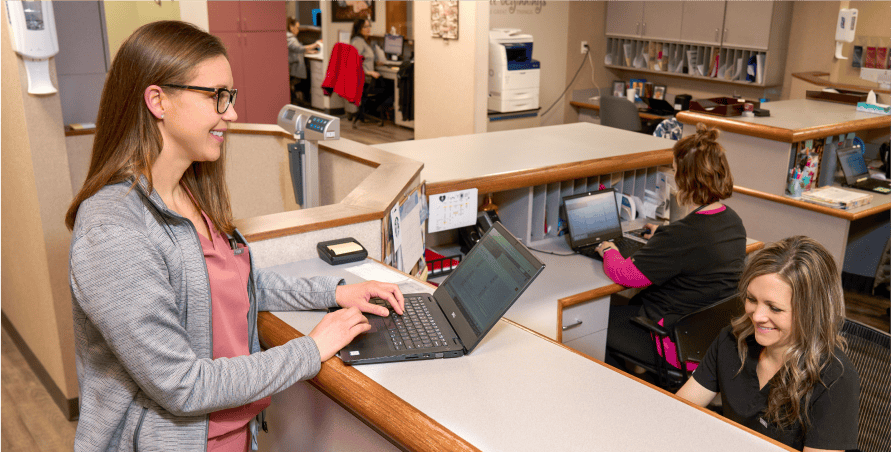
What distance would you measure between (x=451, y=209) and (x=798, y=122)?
2.60m

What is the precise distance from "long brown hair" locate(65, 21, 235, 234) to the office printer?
6.17 metres

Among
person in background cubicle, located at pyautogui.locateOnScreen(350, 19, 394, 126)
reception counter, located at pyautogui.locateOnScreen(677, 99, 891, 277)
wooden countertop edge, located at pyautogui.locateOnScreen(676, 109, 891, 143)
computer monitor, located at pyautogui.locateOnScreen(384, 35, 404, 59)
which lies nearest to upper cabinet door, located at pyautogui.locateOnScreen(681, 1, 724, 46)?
reception counter, located at pyautogui.locateOnScreen(677, 99, 891, 277)

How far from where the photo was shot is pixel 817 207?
13.0 feet

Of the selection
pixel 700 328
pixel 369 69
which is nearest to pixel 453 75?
pixel 369 69

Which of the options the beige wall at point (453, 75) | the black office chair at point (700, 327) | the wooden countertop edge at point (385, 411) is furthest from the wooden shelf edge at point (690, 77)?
the wooden countertop edge at point (385, 411)

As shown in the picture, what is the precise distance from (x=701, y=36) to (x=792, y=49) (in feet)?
2.87

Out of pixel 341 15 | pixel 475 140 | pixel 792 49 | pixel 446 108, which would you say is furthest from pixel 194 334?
pixel 341 15

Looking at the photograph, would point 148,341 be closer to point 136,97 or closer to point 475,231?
point 136,97

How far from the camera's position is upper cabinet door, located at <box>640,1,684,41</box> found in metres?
7.36

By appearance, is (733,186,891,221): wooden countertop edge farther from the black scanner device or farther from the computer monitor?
the computer monitor

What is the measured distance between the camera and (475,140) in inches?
135

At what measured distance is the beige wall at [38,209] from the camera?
106 inches

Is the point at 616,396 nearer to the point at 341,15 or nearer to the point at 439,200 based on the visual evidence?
the point at 439,200

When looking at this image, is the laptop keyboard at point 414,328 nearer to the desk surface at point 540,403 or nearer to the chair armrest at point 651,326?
the desk surface at point 540,403
